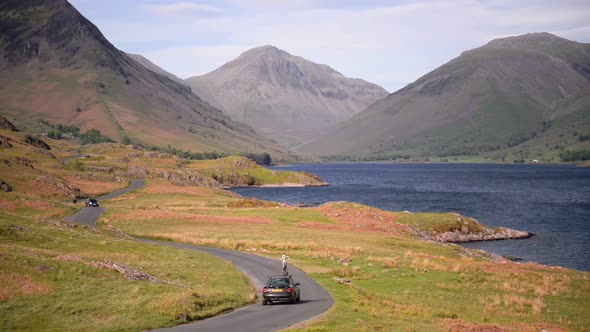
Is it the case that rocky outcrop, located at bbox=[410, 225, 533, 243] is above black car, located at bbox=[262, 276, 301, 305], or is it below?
below

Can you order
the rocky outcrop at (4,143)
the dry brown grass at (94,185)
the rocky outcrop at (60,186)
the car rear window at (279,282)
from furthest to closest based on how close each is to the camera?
the rocky outcrop at (4,143) < the dry brown grass at (94,185) < the rocky outcrop at (60,186) < the car rear window at (279,282)

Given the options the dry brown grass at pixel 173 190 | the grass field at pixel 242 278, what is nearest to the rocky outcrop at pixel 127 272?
the grass field at pixel 242 278

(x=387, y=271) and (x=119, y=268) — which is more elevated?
(x=119, y=268)

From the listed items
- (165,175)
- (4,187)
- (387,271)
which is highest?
(4,187)

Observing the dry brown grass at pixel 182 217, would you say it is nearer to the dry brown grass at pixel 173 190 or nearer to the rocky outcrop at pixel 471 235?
the rocky outcrop at pixel 471 235

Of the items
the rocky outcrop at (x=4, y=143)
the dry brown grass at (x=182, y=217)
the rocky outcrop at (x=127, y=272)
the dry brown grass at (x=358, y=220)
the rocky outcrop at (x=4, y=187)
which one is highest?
the rocky outcrop at (x=4, y=143)

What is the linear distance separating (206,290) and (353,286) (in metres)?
11.6

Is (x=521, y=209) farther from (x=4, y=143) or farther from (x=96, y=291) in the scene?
(x=4, y=143)

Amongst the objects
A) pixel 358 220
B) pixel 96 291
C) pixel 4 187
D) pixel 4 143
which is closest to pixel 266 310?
pixel 96 291

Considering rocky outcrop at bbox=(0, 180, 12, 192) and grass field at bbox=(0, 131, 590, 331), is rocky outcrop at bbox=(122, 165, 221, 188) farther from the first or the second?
grass field at bbox=(0, 131, 590, 331)

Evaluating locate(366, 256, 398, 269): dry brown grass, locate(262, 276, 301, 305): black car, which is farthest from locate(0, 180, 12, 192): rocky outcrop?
locate(262, 276, 301, 305): black car

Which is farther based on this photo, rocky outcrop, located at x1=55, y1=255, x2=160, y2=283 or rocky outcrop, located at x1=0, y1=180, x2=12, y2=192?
rocky outcrop, located at x1=0, y1=180, x2=12, y2=192

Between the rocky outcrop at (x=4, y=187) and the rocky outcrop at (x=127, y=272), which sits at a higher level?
the rocky outcrop at (x=127, y=272)

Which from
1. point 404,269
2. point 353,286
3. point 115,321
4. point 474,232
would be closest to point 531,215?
point 474,232
